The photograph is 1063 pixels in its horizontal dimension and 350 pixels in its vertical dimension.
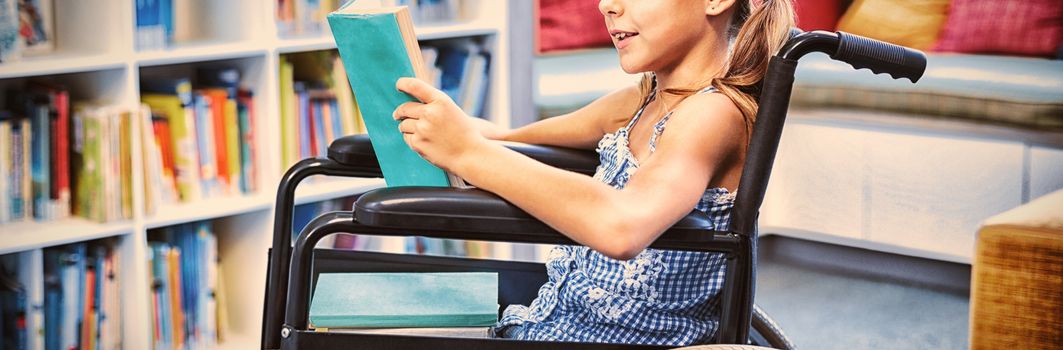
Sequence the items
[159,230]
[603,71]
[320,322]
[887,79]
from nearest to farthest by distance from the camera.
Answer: [320,322]
[159,230]
[603,71]
[887,79]

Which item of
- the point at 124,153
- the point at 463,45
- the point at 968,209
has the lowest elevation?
the point at 968,209

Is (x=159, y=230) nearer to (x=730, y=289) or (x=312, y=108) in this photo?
(x=312, y=108)

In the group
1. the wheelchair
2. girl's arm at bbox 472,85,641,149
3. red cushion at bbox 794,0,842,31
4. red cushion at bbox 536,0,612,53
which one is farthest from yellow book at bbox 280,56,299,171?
red cushion at bbox 794,0,842,31

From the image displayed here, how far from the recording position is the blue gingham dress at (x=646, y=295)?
4.18 feet

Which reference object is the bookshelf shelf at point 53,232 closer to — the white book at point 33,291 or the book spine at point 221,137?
the white book at point 33,291

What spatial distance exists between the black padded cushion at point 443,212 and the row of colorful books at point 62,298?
132 cm

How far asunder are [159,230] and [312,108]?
0.40 meters

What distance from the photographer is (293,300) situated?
112 cm

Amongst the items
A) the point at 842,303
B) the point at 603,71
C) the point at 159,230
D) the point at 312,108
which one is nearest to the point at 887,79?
the point at 842,303

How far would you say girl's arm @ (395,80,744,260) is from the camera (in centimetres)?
108

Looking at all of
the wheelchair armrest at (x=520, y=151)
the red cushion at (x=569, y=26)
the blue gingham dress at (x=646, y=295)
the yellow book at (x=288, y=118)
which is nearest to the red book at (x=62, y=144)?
the yellow book at (x=288, y=118)

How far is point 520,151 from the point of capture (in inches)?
57.1

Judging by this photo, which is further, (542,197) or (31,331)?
(31,331)

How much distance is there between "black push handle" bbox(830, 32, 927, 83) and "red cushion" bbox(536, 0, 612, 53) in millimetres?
1584
